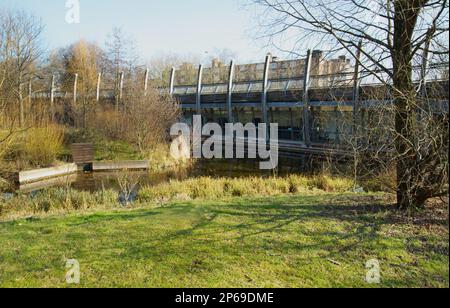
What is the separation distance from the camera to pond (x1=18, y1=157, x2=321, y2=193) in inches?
510

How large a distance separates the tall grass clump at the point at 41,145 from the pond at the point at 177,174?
56.0 inches

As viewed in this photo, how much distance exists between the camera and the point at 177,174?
15070 mm

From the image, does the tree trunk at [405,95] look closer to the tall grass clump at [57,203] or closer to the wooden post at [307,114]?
the tall grass clump at [57,203]

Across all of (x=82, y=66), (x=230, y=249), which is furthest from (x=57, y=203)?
(x=82, y=66)

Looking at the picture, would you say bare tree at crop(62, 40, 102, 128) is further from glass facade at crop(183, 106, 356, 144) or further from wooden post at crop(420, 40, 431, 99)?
wooden post at crop(420, 40, 431, 99)

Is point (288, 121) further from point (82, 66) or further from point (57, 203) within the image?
point (82, 66)

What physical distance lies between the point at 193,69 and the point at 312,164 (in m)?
18.9

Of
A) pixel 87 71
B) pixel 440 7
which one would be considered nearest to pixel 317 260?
pixel 440 7

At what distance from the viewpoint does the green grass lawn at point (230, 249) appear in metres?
3.21

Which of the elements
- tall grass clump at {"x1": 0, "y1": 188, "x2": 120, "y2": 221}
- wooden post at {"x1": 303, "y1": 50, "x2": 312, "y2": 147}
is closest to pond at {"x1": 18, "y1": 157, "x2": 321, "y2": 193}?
wooden post at {"x1": 303, "y1": 50, "x2": 312, "y2": 147}

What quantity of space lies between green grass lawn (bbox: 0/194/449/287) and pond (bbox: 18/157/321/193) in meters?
7.61

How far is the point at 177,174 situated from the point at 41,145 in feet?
19.9

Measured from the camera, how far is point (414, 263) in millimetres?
3512
